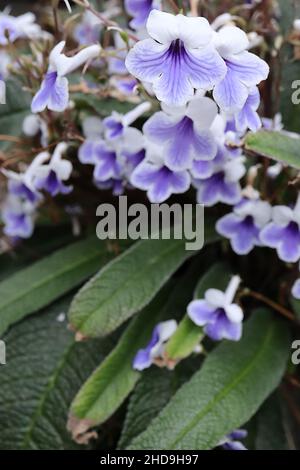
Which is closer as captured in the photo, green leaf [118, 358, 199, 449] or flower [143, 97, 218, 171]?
flower [143, 97, 218, 171]

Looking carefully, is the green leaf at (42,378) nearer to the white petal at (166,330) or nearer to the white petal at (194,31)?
the white petal at (166,330)

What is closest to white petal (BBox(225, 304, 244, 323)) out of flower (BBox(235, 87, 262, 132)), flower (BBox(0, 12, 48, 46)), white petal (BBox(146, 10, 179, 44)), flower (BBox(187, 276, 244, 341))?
flower (BBox(187, 276, 244, 341))

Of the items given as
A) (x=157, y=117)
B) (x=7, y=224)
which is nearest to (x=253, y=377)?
(x=157, y=117)

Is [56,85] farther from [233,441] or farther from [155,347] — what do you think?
[233,441]

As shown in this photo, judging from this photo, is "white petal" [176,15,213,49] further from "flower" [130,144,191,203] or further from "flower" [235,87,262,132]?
"flower" [130,144,191,203]

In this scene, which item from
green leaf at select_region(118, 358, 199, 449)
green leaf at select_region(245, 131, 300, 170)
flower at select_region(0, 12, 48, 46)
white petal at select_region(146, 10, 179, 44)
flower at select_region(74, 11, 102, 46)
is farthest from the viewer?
flower at select_region(74, 11, 102, 46)

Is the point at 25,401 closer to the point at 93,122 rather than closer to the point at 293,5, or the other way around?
the point at 93,122
